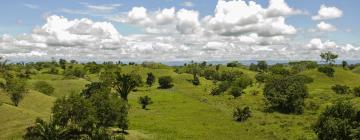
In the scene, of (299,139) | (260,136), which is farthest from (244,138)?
(299,139)

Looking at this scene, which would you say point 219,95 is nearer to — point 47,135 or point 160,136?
point 160,136

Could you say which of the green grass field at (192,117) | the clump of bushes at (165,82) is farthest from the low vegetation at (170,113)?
the clump of bushes at (165,82)

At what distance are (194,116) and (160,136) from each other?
2873 centimetres

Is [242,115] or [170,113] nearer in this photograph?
[242,115]

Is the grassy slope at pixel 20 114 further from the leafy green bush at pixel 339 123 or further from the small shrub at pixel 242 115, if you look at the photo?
the leafy green bush at pixel 339 123

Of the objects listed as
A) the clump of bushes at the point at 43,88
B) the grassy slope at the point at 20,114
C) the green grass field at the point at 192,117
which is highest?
the clump of bushes at the point at 43,88

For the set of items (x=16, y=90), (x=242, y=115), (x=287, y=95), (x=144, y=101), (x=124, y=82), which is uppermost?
(x=124, y=82)

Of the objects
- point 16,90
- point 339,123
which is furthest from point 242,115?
point 16,90

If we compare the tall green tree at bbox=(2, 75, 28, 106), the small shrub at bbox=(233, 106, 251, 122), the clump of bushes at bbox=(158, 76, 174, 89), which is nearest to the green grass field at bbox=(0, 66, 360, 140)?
the small shrub at bbox=(233, 106, 251, 122)

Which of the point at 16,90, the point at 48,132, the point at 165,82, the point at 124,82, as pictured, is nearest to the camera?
the point at 48,132

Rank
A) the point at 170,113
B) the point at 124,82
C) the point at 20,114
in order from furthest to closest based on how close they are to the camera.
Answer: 1. the point at 124,82
2. the point at 170,113
3. the point at 20,114

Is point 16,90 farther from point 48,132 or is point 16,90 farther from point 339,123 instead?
point 339,123

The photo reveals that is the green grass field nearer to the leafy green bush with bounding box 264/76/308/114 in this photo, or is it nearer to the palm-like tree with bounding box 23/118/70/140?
the leafy green bush with bounding box 264/76/308/114

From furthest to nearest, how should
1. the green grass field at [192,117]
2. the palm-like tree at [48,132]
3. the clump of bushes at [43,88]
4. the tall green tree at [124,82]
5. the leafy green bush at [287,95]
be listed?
1. the tall green tree at [124,82]
2. the clump of bushes at [43,88]
3. the leafy green bush at [287,95]
4. the green grass field at [192,117]
5. the palm-like tree at [48,132]
